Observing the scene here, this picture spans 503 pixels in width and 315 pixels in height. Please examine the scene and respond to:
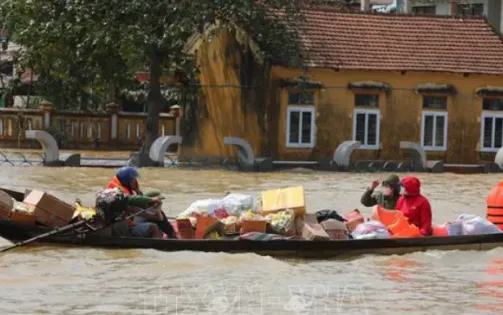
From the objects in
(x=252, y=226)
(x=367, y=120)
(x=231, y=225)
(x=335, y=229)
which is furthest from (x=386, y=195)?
(x=367, y=120)

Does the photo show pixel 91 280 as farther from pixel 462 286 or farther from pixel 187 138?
pixel 187 138

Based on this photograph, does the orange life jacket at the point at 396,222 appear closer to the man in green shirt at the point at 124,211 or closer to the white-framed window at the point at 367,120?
the man in green shirt at the point at 124,211

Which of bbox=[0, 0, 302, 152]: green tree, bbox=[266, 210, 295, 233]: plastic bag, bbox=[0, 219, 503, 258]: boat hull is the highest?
bbox=[0, 0, 302, 152]: green tree

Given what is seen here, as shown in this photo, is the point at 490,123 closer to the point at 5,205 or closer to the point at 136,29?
the point at 136,29

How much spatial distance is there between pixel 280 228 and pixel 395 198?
2.03 metres

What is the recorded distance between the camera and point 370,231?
61.4ft

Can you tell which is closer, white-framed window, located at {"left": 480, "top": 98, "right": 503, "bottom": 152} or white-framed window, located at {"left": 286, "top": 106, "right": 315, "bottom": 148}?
white-framed window, located at {"left": 286, "top": 106, "right": 315, "bottom": 148}

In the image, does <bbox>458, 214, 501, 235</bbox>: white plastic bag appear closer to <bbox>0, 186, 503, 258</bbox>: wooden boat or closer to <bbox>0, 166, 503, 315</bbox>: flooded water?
<bbox>0, 166, 503, 315</bbox>: flooded water

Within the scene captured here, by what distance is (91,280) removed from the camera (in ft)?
53.1

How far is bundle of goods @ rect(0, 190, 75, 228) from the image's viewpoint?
17844 millimetres

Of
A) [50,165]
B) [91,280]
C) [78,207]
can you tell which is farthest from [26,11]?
[91,280]

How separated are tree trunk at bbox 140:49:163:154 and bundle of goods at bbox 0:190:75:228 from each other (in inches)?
853

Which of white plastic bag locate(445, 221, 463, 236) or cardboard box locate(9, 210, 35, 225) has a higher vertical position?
cardboard box locate(9, 210, 35, 225)

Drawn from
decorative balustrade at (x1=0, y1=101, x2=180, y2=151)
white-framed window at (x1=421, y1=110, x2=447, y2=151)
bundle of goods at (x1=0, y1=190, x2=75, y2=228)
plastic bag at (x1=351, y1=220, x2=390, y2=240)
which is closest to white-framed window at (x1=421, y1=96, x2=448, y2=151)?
white-framed window at (x1=421, y1=110, x2=447, y2=151)
